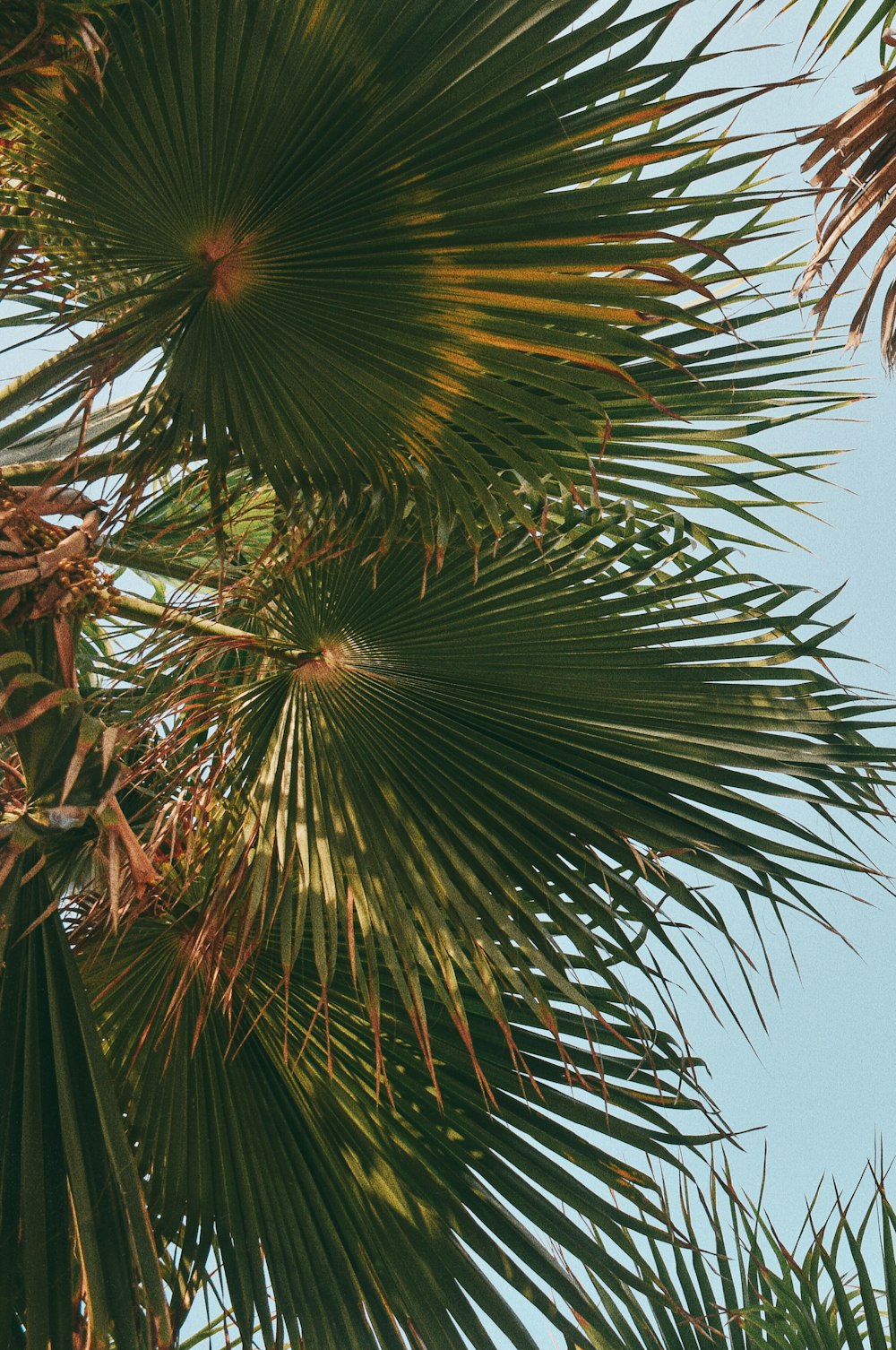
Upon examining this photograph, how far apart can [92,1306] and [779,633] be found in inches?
55.2

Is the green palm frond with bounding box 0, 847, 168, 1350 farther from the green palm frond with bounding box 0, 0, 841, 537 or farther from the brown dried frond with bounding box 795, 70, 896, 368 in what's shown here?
the brown dried frond with bounding box 795, 70, 896, 368

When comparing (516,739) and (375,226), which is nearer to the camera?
(375,226)

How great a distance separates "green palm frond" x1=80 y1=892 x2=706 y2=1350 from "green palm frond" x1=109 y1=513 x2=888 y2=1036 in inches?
5.8

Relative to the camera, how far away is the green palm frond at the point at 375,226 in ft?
4.55

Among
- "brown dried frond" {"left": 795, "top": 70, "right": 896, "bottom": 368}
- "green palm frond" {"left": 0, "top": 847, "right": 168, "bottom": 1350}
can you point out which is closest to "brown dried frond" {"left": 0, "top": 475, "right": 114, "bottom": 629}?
"green palm frond" {"left": 0, "top": 847, "right": 168, "bottom": 1350}

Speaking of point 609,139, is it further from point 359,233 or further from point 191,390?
point 191,390

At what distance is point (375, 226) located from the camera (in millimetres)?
1503

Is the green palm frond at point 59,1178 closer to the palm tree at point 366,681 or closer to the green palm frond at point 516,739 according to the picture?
the palm tree at point 366,681

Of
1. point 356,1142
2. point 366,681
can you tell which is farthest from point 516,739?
point 356,1142

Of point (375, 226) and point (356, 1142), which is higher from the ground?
point (375, 226)

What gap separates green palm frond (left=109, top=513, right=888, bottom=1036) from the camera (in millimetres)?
1773

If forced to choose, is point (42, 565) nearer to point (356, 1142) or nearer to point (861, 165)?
point (356, 1142)

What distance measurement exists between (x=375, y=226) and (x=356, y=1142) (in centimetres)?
134

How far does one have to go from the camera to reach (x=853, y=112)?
7.27 feet
